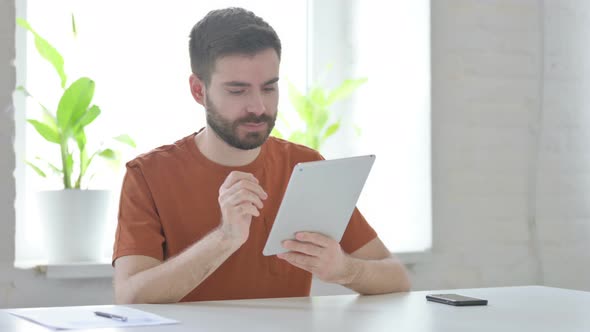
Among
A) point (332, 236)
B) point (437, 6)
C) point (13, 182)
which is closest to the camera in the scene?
point (332, 236)

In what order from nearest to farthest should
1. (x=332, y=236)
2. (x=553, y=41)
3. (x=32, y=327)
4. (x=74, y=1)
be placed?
(x=32, y=327) < (x=332, y=236) < (x=74, y=1) < (x=553, y=41)

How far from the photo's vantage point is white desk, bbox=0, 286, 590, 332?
A: 4.66 ft

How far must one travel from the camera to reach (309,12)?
3146 mm

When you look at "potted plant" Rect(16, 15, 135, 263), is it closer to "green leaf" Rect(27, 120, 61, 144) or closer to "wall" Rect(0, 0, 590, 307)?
"green leaf" Rect(27, 120, 61, 144)

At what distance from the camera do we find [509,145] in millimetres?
3096

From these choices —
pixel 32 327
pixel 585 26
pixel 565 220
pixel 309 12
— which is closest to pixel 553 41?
pixel 585 26

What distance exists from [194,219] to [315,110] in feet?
3.15

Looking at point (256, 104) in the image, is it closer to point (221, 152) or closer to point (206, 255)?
point (221, 152)

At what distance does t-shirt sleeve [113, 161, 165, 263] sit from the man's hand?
1.07 feet

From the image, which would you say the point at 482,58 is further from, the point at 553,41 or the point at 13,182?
the point at 13,182

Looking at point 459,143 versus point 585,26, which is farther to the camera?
point 585,26

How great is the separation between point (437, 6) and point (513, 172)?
0.65 m

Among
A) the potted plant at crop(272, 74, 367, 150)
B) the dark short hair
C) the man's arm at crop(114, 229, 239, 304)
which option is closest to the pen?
the man's arm at crop(114, 229, 239, 304)

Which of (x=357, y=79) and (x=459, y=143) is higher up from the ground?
(x=357, y=79)
